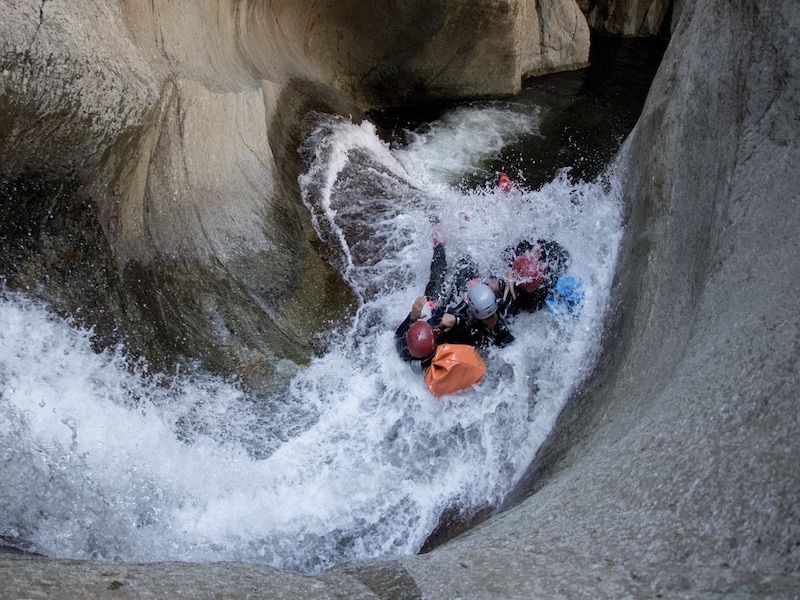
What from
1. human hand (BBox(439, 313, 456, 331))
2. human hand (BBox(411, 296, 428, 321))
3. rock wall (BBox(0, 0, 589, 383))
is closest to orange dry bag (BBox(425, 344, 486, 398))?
human hand (BBox(439, 313, 456, 331))

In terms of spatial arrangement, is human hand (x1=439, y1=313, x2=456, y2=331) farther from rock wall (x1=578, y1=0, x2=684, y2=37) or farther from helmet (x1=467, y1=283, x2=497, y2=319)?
rock wall (x1=578, y1=0, x2=684, y2=37)

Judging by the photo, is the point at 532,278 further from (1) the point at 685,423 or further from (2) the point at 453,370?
(1) the point at 685,423

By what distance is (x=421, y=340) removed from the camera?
13.2 ft

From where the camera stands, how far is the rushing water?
3141 mm

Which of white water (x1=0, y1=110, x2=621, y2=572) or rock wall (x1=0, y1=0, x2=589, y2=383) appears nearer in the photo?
rock wall (x1=0, y1=0, x2=589, y2=383)

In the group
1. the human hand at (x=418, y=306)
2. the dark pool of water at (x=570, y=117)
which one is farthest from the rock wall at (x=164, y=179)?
the dark pool of water at (x=570, y=117)

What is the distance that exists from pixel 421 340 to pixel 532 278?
0.99m

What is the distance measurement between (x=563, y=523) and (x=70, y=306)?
3042 mm

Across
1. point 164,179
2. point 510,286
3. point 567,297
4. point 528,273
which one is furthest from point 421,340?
point 164,179

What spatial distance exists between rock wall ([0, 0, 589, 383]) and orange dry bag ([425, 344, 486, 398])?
39.1 inches

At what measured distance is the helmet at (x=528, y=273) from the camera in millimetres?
4246

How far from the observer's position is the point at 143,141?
353 cm

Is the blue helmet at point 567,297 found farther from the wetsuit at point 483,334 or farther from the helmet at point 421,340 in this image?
the helmet at point 421,340

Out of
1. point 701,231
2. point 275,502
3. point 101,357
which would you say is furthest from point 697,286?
point 101,357
